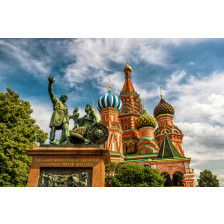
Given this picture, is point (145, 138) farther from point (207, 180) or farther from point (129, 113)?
point (207, 180)

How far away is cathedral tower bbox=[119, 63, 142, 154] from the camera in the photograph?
1441 inches

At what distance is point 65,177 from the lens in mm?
7156

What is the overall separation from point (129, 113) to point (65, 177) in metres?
34.2

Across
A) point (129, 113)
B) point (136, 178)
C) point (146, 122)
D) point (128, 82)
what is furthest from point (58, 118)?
point (128, 82)

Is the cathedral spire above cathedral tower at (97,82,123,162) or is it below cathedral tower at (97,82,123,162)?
above

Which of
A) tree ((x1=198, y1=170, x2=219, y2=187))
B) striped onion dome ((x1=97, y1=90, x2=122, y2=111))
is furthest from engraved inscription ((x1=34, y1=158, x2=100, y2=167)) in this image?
tree ((x1=198, y1=170, x2=219, y2=187))

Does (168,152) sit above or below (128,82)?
below

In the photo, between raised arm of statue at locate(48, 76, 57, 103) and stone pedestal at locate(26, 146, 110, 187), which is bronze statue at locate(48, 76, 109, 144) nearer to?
raised arm of statue at locate(48, 76, 57, 103)

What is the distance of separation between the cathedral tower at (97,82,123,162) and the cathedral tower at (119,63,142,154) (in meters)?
5.57

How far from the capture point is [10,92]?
16.2 meters

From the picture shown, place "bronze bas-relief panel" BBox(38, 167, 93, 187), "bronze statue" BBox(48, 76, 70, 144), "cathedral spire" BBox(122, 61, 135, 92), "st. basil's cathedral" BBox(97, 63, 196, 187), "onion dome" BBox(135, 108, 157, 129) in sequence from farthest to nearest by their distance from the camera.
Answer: "cathedral spire" BBox(122, 61, 135, 92) < "onion dome" BBox(135, 108, 157, 129) < "st. basil's cathedral" BBox(97, 63, 196, 187) < "bronze statue" BBox(48, 76, 70, 144) < "bronze bas-relief panel" BBox(38, 167, 93, 187)

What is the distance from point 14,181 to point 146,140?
2319 cm

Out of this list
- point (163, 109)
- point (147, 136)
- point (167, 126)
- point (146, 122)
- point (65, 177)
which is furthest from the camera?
point (163, 109)

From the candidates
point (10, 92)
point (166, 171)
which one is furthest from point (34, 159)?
point (166, 171)
